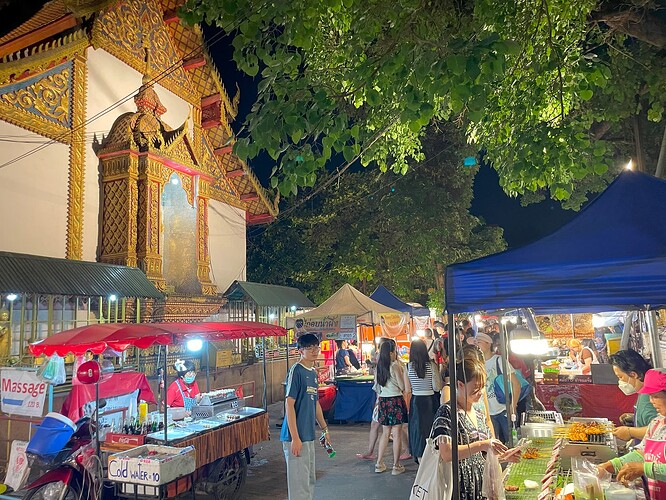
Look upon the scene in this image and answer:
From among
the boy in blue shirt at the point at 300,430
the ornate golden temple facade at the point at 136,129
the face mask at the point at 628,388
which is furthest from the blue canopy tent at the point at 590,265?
the ornate golden temple facade at the point at 136,129

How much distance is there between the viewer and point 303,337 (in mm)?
5547

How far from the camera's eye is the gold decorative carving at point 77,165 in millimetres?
12258

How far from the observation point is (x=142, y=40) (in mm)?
15375

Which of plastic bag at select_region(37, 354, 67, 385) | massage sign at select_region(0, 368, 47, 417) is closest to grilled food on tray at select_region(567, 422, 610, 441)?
plastic bag at select_region(37, 354, 67, 385)

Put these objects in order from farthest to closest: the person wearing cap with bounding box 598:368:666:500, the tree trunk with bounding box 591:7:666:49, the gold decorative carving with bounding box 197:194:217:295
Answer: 1. the gold decorative carving with bounding box 197:194:217:295
2. the tree trunk with bounding box 591:7:666:49
3. the person wearing cap with bounding box 598:368:666:500

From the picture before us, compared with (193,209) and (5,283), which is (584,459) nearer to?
(5,283)

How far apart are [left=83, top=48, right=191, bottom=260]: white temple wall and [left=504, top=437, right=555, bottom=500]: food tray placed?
37.8ft

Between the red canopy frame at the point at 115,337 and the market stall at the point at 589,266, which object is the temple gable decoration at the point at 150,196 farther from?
the market stall at the point at 589,266

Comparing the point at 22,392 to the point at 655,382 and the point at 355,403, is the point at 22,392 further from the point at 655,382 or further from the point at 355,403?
the point at 655,382

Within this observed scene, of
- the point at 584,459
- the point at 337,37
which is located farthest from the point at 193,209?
the point at 584,459

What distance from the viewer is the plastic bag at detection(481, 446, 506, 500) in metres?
3.65

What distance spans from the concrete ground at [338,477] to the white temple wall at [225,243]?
29.6 feet

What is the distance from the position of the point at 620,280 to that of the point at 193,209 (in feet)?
47.0

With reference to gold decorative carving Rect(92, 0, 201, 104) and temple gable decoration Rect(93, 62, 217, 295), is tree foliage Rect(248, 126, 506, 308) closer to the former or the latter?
gold decorative carving Rect(92, 0, 201, 104)
